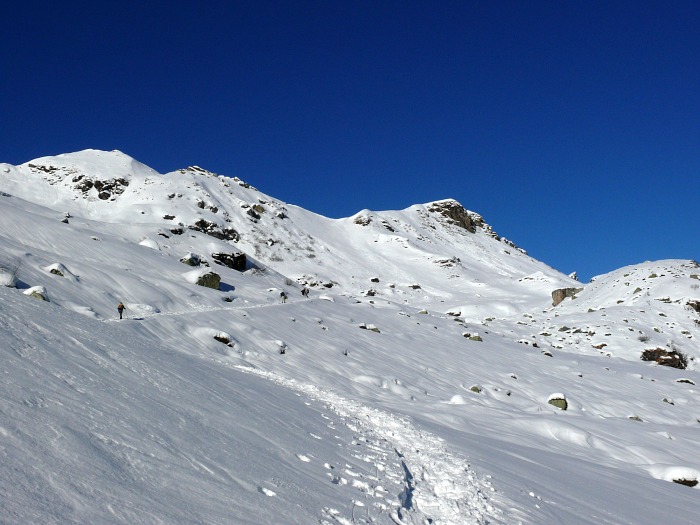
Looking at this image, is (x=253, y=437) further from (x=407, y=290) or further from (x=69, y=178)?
(x=69, y=178)

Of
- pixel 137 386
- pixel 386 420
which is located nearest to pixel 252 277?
pixel 386 420

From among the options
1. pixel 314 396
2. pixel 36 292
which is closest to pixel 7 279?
pixel 36 292

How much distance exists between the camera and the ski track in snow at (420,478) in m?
6.23

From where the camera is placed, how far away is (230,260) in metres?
45.6

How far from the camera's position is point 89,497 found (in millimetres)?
3646

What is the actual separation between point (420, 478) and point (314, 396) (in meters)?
6.94

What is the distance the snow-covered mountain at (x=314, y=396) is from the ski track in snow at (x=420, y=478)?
57mm

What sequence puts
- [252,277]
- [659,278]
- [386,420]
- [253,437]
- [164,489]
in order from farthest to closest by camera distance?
[659,278] → [252,277] → [386,420] → [253,437] → [164,489]

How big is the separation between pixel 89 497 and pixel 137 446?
1.43m

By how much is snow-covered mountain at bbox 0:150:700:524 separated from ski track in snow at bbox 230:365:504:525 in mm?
57

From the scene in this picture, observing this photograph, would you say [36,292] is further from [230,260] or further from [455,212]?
[455,212]

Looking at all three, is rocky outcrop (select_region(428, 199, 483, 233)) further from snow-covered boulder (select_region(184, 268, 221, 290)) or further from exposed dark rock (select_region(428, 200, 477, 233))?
snow-covered boulder (select_region(184, 268, 221, 290))

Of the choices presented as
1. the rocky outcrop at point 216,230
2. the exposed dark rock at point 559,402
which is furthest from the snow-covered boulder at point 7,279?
the rocky outcrop at point 216,230

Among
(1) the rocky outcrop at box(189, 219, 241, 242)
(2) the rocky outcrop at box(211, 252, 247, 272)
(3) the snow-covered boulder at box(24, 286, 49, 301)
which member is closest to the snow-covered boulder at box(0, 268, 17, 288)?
(3) the snow-covered boulder at box(24, 286, 49, 301)
